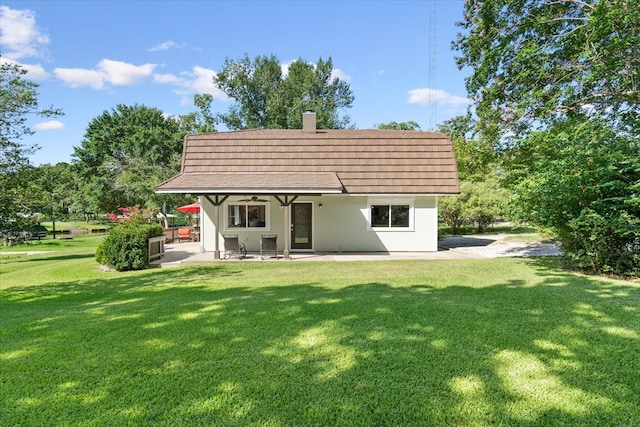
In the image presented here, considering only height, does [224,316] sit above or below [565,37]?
below

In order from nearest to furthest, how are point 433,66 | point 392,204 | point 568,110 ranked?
point 568,110 → point 392,204 → point 433,66

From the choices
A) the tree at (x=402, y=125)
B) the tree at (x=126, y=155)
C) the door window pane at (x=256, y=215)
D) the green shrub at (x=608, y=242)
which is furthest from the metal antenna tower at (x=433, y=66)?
the tree at (x=126, y=155)

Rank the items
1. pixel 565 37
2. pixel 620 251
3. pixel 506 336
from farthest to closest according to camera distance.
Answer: pixel 565 37 < pixel 620 251 < pixel 506 336

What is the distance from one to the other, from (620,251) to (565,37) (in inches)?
267

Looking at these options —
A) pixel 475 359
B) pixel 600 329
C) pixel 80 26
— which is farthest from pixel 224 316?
pixel 80 26

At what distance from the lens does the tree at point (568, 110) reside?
30.6 ft

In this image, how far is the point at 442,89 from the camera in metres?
45.8

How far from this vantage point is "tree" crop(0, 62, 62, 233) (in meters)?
12.1

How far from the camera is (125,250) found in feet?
41.1

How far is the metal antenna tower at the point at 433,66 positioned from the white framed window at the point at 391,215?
19424 mm

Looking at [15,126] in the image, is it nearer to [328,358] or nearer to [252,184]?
[252,184]

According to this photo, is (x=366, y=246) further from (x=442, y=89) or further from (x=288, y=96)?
(x=442, y=89)

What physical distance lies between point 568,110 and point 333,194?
8555 mm

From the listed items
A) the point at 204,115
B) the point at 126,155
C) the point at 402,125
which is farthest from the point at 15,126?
the point at 402,125
